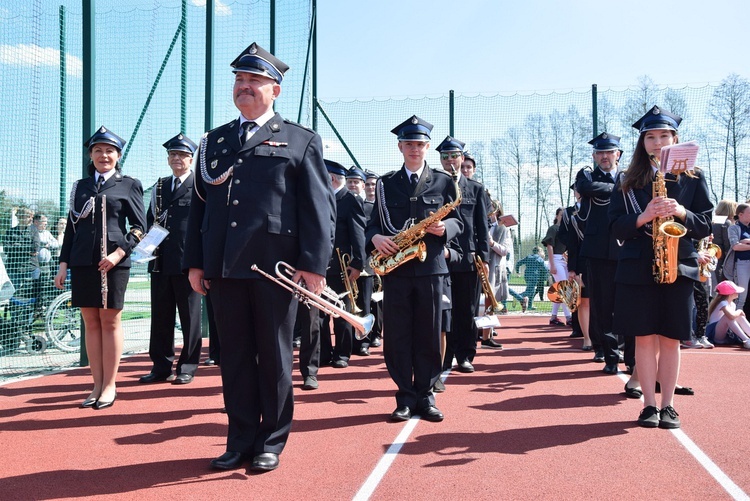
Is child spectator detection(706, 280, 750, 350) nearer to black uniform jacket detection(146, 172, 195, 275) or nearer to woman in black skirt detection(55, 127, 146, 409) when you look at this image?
black uniform jacket detection(146, 172, 195, 275)

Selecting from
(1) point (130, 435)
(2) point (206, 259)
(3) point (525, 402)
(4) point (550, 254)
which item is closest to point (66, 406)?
(1) point (130, 435)

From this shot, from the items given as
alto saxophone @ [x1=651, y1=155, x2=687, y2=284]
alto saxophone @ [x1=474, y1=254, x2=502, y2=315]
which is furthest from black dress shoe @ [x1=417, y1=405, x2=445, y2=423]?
alto saxophone @ [x1=474, y1=254, x2=502, y2=315]

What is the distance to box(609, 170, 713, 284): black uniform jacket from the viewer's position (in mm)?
4832

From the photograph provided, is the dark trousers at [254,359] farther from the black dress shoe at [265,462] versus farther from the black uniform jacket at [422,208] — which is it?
the black uniform jacket at [422,208]

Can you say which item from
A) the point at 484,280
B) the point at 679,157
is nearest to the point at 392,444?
the point at 679,157

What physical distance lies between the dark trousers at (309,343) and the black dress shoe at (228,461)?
2631 millimetres

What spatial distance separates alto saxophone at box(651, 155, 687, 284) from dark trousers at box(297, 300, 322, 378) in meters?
3.25

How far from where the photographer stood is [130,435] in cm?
482

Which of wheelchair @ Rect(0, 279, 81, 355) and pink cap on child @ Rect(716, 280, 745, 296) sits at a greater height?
pink cap on child @ Rect(716, 280, 745, 296)

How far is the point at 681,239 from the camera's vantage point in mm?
4898

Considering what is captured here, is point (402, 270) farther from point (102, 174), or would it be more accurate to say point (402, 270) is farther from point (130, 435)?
point (102, 174)

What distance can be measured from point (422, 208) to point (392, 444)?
1.88m

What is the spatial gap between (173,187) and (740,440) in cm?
562

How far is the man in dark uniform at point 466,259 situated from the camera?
6914 millimetres
